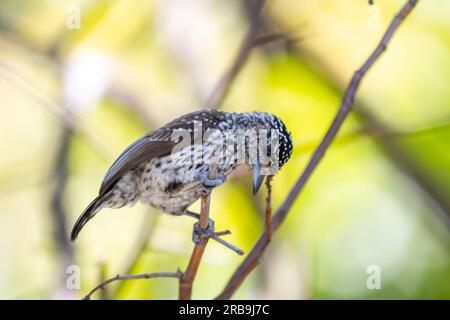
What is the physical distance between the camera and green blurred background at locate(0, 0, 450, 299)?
321cm

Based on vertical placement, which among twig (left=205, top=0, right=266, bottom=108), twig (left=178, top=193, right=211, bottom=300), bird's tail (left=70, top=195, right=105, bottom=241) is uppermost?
twig (left=205, top=0, right=266, bottom=108)

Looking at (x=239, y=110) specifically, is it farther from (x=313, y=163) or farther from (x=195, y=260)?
(x=195, y=260)

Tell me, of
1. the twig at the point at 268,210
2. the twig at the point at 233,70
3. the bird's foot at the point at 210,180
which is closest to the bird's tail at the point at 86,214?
the bird's foot at the point at 210,180

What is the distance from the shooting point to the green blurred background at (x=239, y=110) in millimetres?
3209

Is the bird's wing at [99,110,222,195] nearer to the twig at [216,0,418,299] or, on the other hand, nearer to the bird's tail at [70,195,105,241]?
the bird's tail at [70,195,105,241]

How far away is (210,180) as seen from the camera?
2.45 metres

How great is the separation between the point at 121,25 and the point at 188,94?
459 mm

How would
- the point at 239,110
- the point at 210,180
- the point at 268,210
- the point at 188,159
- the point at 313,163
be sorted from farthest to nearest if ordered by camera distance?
the point at 239,110 < the point at 188,159 < the point at 210,180 < the point at 313,163 < the point at 268,210

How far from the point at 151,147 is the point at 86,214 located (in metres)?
0.35

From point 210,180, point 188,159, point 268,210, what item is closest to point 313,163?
point 268,210

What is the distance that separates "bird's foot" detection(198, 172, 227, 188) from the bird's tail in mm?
393

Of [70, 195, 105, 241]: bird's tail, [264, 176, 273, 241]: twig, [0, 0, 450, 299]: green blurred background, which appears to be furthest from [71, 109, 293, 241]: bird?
[0, 0, 450, 299]: green blurred background

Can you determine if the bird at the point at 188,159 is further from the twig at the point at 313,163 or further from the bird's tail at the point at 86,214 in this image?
the twig at the point at 313,163

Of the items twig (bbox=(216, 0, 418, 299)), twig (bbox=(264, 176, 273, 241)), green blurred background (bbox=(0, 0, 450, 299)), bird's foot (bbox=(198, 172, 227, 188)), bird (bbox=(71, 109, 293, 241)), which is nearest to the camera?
twig (bbox=(264, 176, 273, 241))
